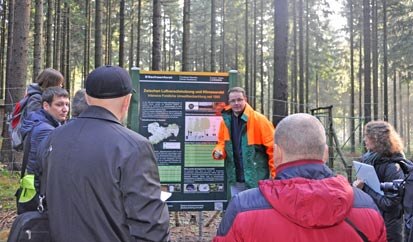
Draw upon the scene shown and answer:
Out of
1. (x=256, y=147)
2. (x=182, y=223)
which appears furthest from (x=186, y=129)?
(x=182, y=223)

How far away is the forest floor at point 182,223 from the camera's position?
7.14 meters

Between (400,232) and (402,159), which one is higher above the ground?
(402,159)

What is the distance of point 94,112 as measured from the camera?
8.04ft

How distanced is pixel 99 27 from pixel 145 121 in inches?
413

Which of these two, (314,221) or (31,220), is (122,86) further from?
(314,221)

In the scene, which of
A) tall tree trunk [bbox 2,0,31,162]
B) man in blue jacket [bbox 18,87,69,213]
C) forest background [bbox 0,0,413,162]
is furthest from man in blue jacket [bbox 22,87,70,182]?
tall tree trunk [bbox 2,0,31,162]

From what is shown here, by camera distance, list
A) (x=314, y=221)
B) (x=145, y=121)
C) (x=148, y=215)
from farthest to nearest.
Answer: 1. (x=145, y=121)
2. (x=148, y=215)
3. (x=314, y=221)

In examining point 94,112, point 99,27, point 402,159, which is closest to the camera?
point 94,112

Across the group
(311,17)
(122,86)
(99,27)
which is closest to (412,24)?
(311,17)

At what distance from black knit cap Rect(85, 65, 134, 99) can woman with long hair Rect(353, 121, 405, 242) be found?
3.04 metres

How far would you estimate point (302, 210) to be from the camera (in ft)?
6.42

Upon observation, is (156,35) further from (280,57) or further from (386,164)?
(386,164)

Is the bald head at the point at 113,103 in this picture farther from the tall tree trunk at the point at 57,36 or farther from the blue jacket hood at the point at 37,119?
the tall tree trunk at the point at 57,36

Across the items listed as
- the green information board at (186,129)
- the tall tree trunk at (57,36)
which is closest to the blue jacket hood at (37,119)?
the green information board at (186,129)
